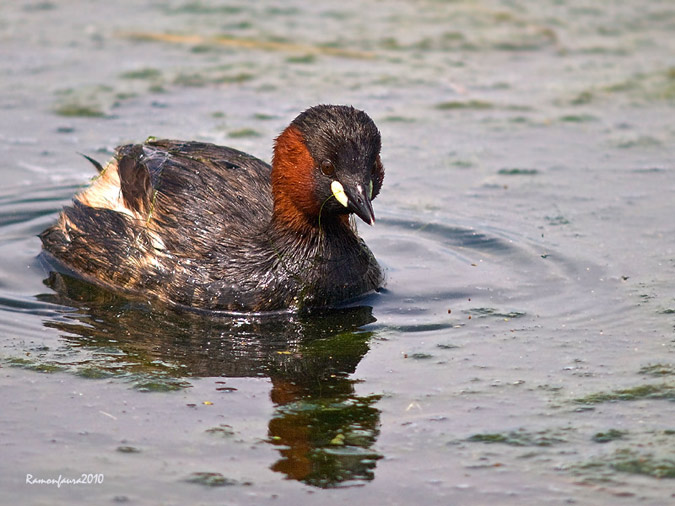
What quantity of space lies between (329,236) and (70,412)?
242cm

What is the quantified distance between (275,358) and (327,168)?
4.34 feet

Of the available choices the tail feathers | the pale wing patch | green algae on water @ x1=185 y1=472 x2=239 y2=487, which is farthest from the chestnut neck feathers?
green algae on water @ x1=185 y1=472 x2=239 y2=487

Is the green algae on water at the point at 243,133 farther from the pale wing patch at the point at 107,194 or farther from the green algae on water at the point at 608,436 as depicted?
the green algae on water at the point at 608,436

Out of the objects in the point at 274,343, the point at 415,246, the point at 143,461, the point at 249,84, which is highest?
the point at 249,84

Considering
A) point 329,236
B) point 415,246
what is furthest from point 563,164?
point 329,236

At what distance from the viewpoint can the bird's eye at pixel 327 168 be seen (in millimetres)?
7195

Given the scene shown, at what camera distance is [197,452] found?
536cm

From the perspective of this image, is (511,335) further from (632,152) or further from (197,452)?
(632,152)

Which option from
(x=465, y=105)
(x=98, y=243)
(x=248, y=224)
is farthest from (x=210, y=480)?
(x=465, y=105)

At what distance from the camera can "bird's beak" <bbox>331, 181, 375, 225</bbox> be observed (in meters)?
6.97

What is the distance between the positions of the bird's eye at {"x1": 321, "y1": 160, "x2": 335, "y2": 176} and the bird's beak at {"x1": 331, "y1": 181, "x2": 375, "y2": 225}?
8 centimetres

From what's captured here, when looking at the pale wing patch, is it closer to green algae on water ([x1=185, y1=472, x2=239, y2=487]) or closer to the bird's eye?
the bird's eye

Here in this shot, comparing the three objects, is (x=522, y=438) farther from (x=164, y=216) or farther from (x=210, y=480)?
(x=164, y=216)

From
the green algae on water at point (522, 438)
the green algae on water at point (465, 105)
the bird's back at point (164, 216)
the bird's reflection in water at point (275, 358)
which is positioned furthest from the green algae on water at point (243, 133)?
the green algae on water at point (522, 438)
